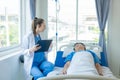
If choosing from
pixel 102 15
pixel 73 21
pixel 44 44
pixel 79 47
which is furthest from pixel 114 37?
pixel 44 44

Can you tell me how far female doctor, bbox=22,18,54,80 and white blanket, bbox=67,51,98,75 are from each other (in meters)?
0.42

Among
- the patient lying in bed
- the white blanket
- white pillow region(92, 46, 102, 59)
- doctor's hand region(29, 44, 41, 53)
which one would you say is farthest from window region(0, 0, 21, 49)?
white pillow region(92, 46, 102, 59)

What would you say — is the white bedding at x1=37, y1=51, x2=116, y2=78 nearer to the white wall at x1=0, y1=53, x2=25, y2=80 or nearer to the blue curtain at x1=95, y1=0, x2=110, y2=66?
the white wall at x1=0, y1=53, x2=25, y2=80

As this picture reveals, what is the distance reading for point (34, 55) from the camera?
2932mm

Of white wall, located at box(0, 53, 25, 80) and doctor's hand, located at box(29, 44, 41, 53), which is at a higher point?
doctor's hand, located at box(29, 44, 41, 53)

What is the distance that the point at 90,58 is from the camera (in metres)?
2.81

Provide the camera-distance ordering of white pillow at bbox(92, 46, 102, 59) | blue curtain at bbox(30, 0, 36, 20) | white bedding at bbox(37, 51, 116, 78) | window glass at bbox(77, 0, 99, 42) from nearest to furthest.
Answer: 1. white bedding at bbox(37, 51, 116, 78)
2. white pillow at bbox(92, 46, 102, 59)
3. blue curtain at bbox(30, 0, 36, 20)
4. window glass at bbox(77, 0, 99, 42)

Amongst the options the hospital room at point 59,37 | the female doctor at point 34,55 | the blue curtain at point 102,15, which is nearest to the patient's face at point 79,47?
the hospital room at point 59,37

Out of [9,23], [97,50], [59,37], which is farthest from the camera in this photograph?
[59,37]

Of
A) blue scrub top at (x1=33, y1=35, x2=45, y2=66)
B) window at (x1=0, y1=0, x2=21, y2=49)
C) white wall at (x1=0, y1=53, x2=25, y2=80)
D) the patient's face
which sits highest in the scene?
window at (x1=0, y1=0, x2=21, y2=49)

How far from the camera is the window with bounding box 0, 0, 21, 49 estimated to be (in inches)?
116

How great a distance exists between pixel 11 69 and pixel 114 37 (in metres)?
1.98

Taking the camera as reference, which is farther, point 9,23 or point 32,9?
point 32,9

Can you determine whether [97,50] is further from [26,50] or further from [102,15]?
[26,50]
